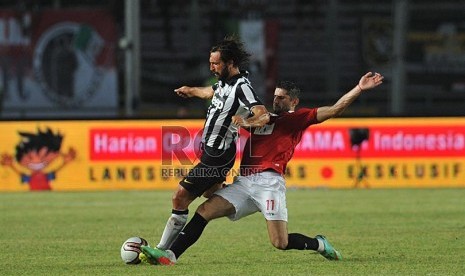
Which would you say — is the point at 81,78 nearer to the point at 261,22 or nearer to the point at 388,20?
the point at 261,22

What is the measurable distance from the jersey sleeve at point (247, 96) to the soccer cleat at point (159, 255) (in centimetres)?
157

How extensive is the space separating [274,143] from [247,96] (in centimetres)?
75

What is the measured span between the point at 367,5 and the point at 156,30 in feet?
22.9

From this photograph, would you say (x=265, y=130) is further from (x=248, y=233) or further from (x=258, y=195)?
(x=248, y=233)

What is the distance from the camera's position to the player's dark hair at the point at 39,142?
23.2 m

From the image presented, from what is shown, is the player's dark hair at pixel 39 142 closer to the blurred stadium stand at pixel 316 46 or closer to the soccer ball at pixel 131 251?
the blurred stadium stand at pixel 316 46

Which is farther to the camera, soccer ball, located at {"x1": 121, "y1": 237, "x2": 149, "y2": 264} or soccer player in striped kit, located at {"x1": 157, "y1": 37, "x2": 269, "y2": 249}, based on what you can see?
soccer ball, located at {"x1": 121, "y1": 237, "x2": 149, "y2": 264}

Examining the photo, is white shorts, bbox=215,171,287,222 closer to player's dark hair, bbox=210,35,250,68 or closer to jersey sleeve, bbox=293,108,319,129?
jersey sleeve, bbox=293,108,319,129

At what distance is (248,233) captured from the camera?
14789 millimetres

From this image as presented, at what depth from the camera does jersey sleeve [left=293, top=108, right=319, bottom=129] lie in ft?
36.3

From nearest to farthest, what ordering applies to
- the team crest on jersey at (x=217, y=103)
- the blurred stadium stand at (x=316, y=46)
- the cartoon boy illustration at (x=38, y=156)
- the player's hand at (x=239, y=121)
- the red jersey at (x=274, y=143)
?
the player's hand at (x=239, y=121)
the team crest on jersey at (x=217, y=103)
the red jersey at (x=274, y=143)
the cartoon boy illustration at (x=38, y=156)
the blurred stadium stand at (x=316, y=46)

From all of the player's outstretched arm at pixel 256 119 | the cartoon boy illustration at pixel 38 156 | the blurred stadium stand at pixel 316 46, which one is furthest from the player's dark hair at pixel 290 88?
the blurred stadium stand at pixel 316 46

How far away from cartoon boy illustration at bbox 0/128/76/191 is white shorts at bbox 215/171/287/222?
1245 centimetres

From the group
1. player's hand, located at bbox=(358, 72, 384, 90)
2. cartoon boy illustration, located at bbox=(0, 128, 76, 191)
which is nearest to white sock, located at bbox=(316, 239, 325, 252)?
player's hand, located at bbox=(358, 72, 384, 90)
